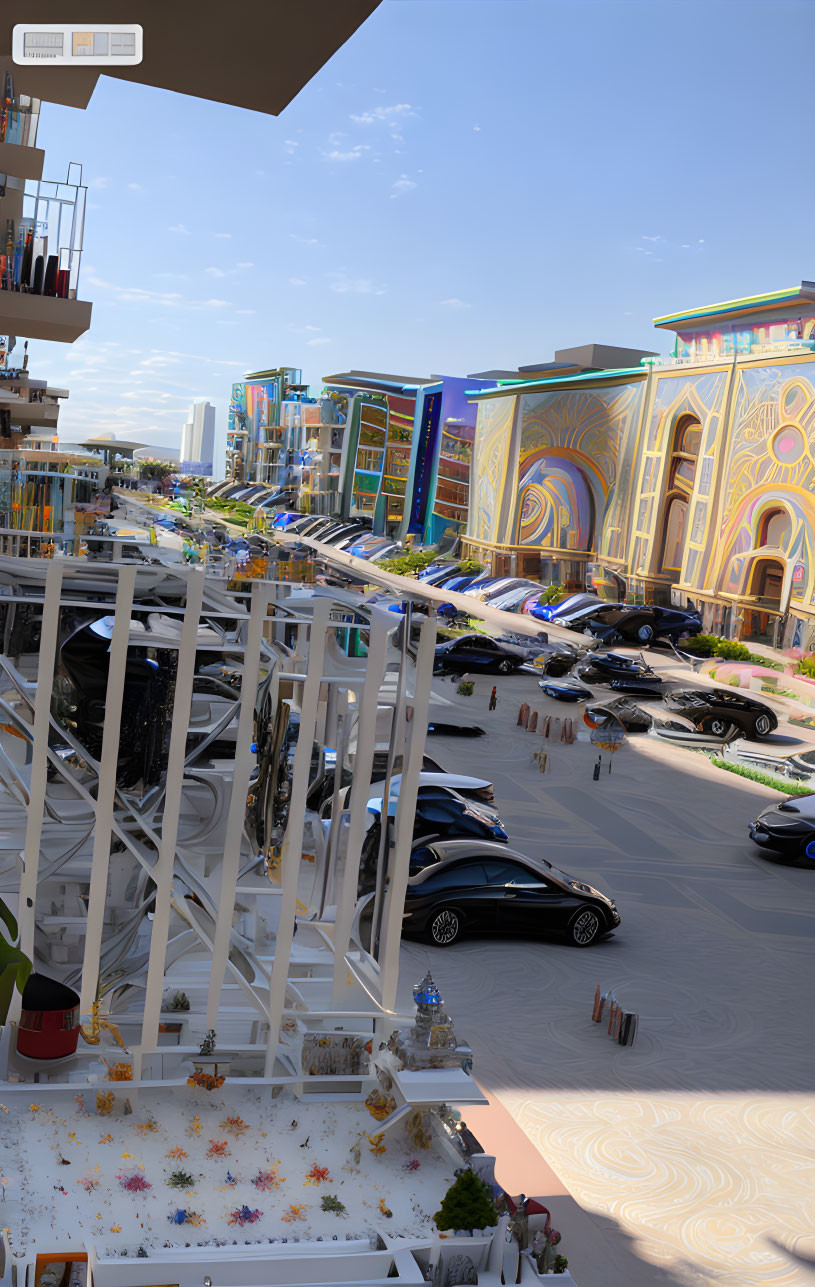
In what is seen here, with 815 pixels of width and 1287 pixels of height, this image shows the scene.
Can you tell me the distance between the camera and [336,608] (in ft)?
22.4

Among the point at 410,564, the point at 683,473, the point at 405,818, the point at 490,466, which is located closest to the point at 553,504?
the point at 490,466

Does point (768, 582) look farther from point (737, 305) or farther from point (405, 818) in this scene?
point (405, 818)

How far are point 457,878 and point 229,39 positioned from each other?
352 inches

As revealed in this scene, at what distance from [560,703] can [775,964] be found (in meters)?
14.2

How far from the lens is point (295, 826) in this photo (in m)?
6.24

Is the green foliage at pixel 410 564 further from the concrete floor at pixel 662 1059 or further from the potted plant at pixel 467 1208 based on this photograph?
the potted plant at pixel 467 1208

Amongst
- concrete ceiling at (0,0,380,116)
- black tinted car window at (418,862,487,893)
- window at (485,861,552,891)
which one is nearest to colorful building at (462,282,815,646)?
window at (485,861,552,891)

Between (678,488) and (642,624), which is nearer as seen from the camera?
(642,624)

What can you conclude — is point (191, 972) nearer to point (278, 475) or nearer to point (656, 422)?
point (656, 422)

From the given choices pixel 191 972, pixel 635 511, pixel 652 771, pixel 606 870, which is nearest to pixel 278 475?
pixel 635 511

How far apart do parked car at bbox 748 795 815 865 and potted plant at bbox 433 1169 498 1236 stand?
10.3 meters

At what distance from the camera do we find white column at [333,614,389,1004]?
6238 millimetres

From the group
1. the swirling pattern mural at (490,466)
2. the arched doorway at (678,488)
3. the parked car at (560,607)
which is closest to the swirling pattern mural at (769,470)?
the arched doorway at (678,488)

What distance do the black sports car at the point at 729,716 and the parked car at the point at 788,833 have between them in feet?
24.7
